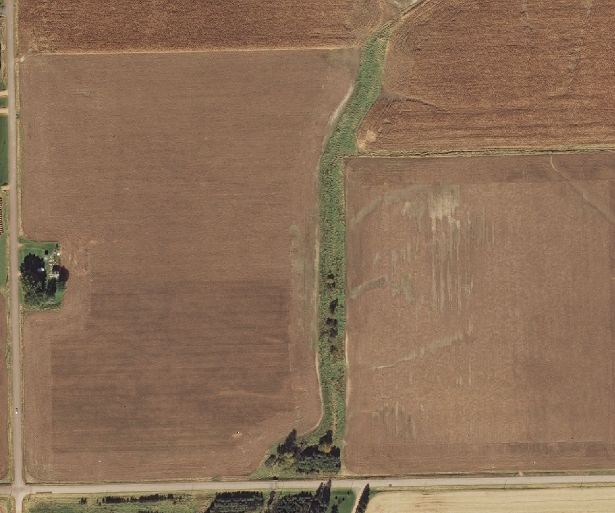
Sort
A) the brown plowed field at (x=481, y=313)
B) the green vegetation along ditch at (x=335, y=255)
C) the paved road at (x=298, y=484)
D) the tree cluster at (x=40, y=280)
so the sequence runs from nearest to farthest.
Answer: the tree cluster at (x=40, y=280) → the brown plowed field at (x=481, y=313) → the paved road at (x=298, y=484) → the green vegetation along ditch at (x=335, y=255)

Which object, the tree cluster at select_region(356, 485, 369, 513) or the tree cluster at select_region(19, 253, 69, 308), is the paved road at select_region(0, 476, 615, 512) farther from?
the tree cluster at select_region(19, 253, 69, 308)

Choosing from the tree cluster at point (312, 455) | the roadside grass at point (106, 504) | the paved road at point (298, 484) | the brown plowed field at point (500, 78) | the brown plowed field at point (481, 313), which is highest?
the brown plowed field at point (500, 78)

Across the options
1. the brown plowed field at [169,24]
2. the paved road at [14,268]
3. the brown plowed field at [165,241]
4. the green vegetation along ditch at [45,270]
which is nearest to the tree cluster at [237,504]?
the brown plowed field at [165,241]

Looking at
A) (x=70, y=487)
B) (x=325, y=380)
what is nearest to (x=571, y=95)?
(x=325, y=380)

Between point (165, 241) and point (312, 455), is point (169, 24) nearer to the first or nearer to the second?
point (165, 241)

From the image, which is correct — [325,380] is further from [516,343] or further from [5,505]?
[5,505]

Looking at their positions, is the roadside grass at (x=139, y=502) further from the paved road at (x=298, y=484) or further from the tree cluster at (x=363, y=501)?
the tree cluster at (x=363, y=501)

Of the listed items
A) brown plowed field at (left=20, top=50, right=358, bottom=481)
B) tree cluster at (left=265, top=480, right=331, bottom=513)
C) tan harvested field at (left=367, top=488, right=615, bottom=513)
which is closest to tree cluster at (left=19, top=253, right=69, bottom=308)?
brown plowed field at (left=20, top=50, right=358, bottom=481)

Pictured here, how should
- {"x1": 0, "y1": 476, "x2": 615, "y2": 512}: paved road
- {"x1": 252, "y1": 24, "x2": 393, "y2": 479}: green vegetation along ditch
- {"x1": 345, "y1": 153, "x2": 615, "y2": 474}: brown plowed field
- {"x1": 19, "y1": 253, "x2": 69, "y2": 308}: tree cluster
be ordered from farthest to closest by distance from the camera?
{"x1": 252, "y1": 24, "x2": 393, "y2": 479}: green vegetation along ditch, {"x1": 0, "y1": 476, "x2": 615, "y2": 512}: paved road, {"x1": 345, "y1": 153, "x2": 615, "y2": 474}: brown plowed field, {"x1": 19, "y1": 253, "x2": 69, "y2": 308}: tree cluster
